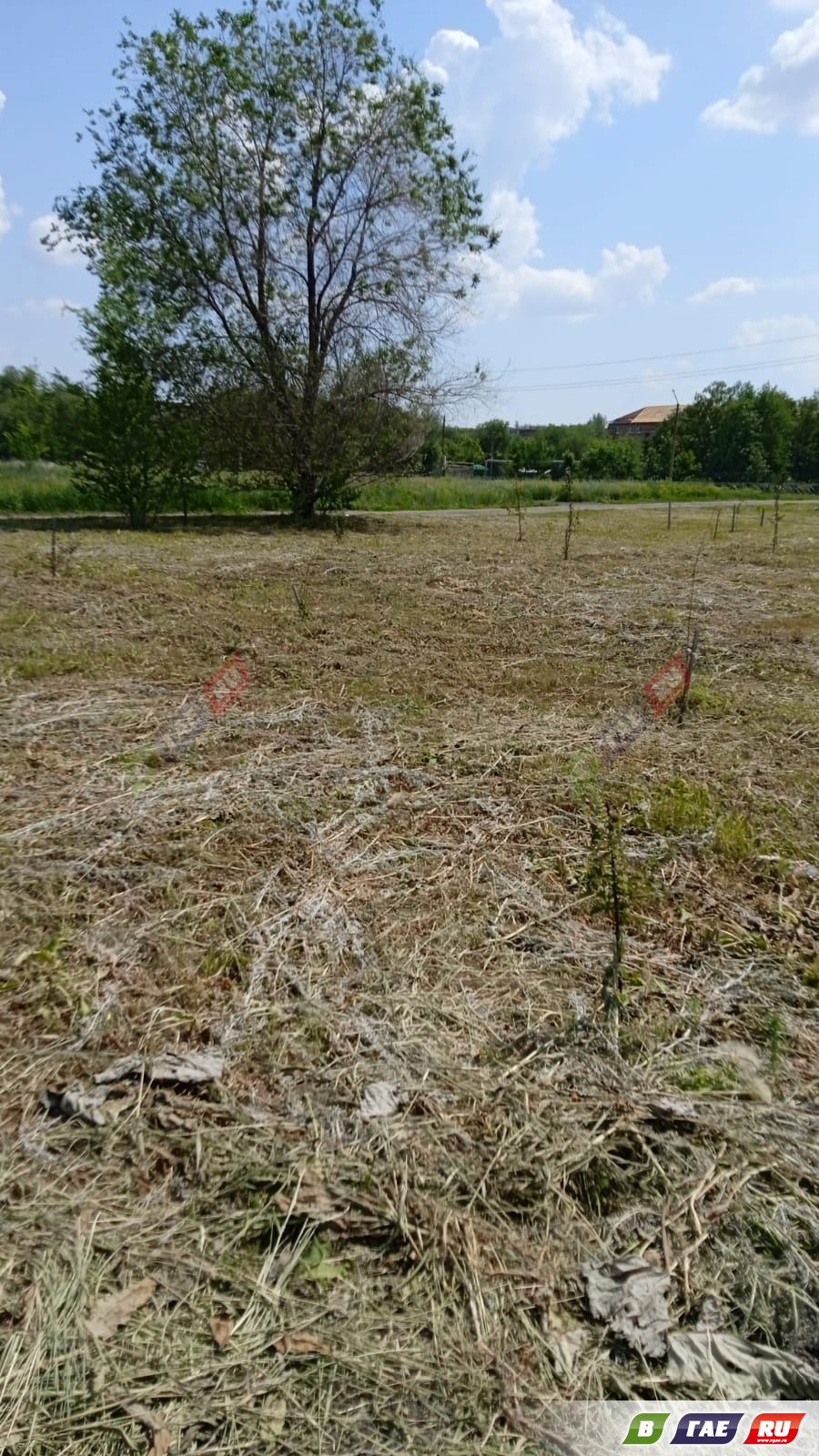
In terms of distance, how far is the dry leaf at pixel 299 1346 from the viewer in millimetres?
1333

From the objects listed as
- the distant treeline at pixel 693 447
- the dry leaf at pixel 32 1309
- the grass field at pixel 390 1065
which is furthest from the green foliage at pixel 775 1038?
the distant treeline at pixel 693 447

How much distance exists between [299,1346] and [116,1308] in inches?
12.5

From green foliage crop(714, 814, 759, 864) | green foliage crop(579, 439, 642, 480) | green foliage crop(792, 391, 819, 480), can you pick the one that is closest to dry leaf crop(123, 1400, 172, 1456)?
green foliage crop(714, 814, 759, 864)

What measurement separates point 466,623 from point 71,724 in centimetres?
339

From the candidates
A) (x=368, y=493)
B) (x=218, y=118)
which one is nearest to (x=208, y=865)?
(x=218, y=118)

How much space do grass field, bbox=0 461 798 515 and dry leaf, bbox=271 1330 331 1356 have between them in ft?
54.5

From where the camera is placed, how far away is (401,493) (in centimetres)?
2447

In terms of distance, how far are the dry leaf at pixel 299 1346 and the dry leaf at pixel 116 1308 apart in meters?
0.24

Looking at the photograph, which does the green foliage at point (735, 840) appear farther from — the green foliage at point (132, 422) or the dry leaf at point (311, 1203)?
the green foliage at point (132, 422)

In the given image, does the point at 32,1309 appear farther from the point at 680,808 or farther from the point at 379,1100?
the point at 680,808

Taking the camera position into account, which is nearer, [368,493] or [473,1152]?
[473,1152]

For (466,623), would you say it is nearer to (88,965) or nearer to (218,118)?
(88,965)

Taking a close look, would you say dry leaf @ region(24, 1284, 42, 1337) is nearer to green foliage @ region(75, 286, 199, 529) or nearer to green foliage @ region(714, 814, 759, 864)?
green foliage @ region(714, 814, 759, 864)

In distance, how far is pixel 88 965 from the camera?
2252mm
